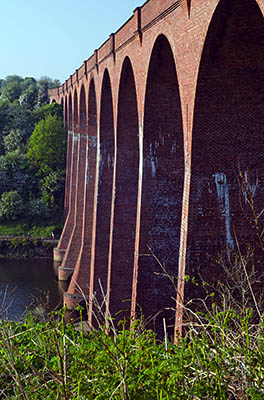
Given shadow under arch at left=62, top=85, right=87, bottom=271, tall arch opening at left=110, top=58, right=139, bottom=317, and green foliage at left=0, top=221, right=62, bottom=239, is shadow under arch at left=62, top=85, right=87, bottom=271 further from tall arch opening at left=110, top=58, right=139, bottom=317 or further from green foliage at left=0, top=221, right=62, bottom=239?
tall arch opening at left=110, top=58, right=139, bottom=317

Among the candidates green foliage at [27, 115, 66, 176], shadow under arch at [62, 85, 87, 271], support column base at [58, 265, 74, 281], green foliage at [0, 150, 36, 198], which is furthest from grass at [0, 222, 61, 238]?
support column base at [58, 265, 74, 281]

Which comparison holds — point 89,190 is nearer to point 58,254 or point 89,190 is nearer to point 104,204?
point 104,204

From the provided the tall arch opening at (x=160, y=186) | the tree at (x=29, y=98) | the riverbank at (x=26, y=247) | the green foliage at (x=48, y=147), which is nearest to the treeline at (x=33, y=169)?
the green foliage at (x=48, y=147)

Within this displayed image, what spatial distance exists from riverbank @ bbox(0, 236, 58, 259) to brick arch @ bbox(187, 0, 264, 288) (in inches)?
820

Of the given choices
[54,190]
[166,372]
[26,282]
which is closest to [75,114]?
[54,190]

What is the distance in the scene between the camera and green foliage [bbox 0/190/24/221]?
29.6m

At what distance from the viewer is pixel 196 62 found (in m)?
7.02

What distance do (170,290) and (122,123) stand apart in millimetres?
4969

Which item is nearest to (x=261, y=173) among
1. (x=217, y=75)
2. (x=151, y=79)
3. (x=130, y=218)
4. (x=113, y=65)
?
(x=217, y=75)

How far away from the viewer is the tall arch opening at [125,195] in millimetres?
12430

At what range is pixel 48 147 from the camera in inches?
1294

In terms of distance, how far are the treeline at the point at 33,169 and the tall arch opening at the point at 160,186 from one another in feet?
67.9

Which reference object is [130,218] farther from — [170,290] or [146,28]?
[146,28]

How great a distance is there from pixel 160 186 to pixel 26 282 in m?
14.2
